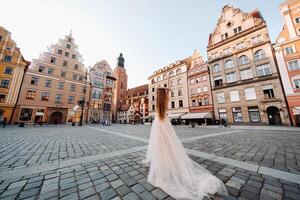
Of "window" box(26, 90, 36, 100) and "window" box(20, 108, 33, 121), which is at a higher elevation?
"window" box(26, 90, 36, 100)

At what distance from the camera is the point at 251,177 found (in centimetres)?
283

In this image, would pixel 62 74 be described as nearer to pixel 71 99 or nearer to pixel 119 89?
pixel 71 99

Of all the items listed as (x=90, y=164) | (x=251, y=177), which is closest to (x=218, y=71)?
(x=251, y=177)

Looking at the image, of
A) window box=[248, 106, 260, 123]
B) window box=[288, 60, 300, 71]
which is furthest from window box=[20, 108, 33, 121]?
window box=[288, 60, 300, 71]

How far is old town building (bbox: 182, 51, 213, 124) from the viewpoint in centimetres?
2577

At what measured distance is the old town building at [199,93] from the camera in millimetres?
25766

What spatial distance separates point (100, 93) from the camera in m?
34.2

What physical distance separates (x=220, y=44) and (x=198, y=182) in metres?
31.2

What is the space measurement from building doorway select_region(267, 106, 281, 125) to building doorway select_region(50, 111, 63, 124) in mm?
39891

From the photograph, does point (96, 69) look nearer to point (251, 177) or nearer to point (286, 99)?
point (251, 177)

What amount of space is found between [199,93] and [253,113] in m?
10.4

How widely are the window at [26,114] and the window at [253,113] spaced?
4094 cm

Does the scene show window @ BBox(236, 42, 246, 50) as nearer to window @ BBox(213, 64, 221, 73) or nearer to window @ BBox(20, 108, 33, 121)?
window @ BBox(213, 64, 221, 73)

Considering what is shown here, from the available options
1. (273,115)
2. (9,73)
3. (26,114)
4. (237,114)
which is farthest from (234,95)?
(9,73)
